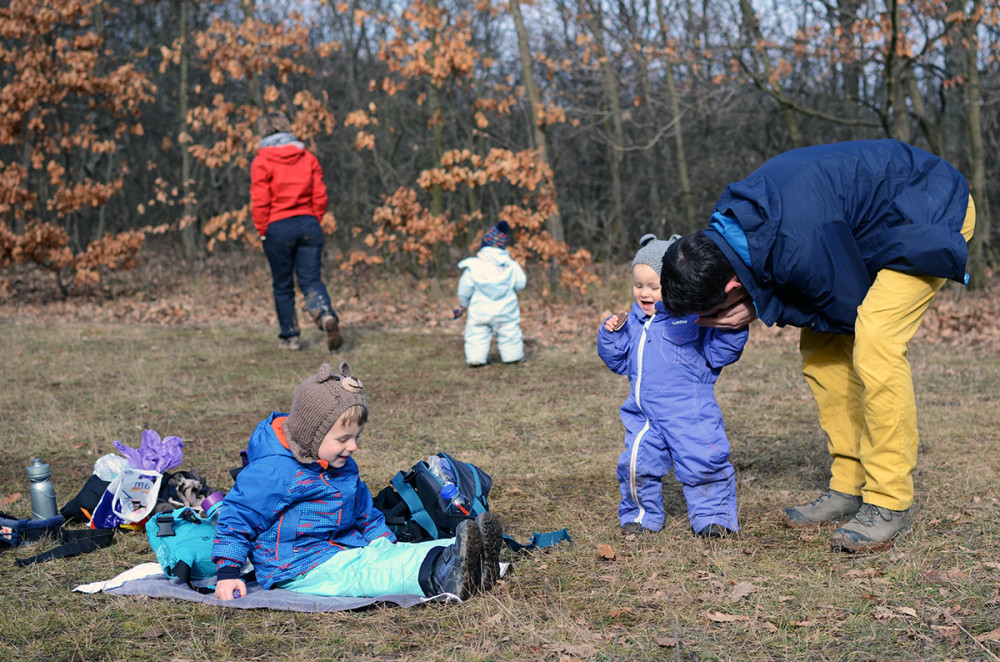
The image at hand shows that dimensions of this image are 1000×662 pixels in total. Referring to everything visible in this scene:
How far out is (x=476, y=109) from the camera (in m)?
14.5

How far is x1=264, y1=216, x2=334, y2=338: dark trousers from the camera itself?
31.5 feet

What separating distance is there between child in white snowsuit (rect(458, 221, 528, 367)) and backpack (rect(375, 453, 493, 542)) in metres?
4.69

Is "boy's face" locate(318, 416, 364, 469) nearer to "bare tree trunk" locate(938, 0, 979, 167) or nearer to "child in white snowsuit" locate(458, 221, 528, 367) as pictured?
"child in white snowsuit" locate(458, 221, 528, 367)

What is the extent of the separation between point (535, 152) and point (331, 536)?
31.3 feet

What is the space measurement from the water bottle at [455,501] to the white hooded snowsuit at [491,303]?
15.9 ft

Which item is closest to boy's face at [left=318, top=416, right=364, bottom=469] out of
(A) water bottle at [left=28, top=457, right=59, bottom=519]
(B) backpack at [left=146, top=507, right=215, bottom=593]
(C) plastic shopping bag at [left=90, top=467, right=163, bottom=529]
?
(B) backpack at [left=146, top=507, right=215, bottom=593]

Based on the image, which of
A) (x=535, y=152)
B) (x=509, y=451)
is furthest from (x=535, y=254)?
(x=509, y=451)

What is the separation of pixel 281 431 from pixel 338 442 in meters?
0.32

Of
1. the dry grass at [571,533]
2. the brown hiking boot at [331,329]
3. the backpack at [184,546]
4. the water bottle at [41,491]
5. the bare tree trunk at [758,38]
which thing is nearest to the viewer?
the dry grass at [571,533]

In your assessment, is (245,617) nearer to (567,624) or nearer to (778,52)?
(567,624)

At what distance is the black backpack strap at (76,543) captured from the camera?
4.20m

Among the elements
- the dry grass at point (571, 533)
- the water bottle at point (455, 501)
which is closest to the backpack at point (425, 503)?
the water bottle at point (455, 501)

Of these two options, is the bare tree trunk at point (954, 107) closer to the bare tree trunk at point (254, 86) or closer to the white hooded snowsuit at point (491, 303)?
the white hooded snowsuit at point (491, 303)

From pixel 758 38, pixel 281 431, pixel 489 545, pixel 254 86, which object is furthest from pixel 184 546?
pixel 254 86
